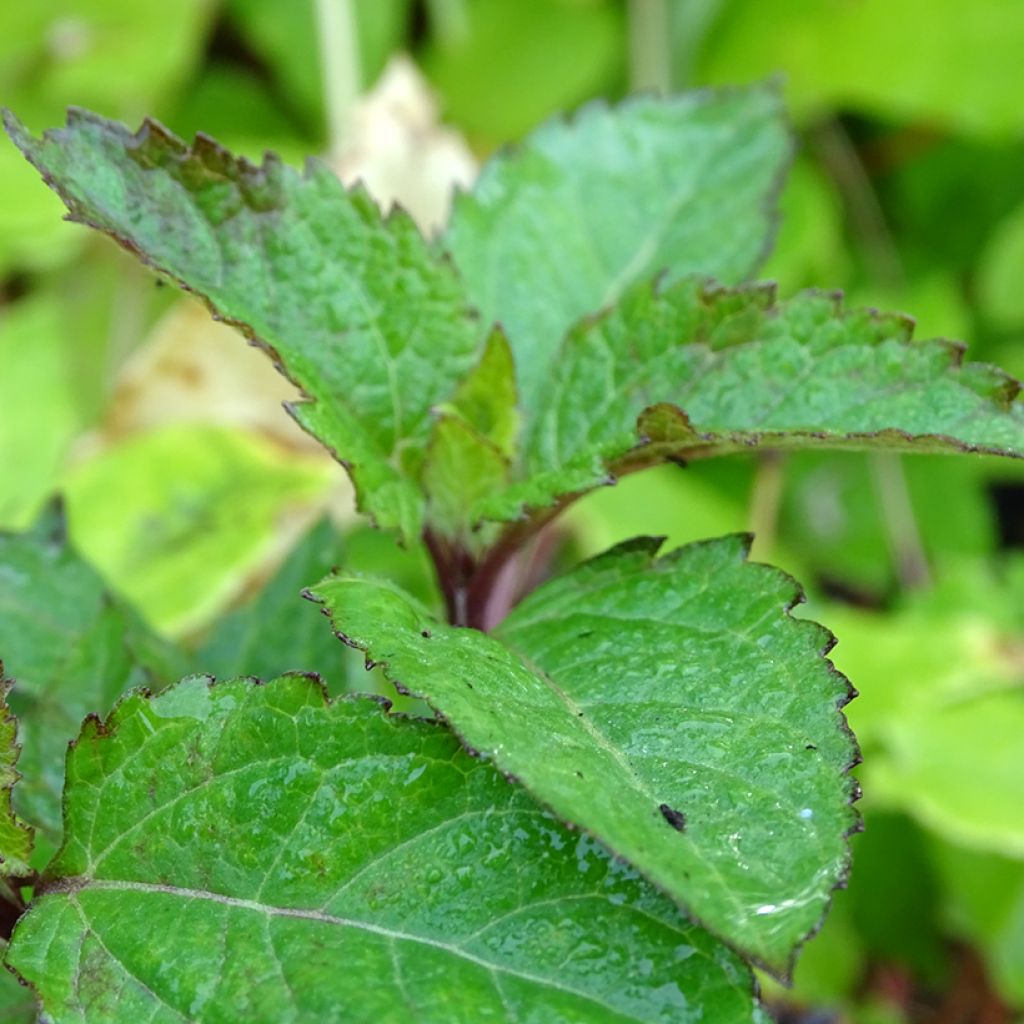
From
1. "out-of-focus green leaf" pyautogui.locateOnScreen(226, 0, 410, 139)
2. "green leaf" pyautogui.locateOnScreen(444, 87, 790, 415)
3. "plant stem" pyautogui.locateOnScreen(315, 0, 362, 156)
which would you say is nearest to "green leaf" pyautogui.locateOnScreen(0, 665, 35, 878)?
"green leaf" pyautogui.locateOnScreen(444, 87, 790, 415)

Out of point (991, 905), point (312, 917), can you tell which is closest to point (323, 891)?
point (312, 917)

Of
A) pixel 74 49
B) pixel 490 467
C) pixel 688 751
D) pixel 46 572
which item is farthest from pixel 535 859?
pixel 74 49

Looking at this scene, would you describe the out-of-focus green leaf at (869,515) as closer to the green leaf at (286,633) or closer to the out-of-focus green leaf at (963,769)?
the out-of-focus green leaf at (963,769)

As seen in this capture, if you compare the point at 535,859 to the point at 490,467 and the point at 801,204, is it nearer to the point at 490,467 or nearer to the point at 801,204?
the point at 490,467

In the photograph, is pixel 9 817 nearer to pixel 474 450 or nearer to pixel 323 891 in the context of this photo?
pixel 323 891

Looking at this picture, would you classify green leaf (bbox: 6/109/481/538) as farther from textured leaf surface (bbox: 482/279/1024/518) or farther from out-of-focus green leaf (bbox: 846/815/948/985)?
out-of-focus green leaf (bbox: 846/815/948/985)

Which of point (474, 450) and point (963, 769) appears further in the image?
point (963, 769)
